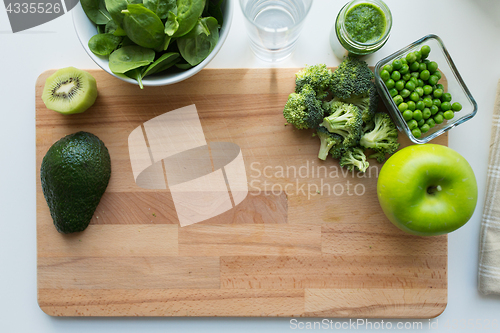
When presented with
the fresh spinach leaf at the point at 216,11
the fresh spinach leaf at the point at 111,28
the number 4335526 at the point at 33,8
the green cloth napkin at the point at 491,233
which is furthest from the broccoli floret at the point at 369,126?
the number 4335526 at the point at 33,8

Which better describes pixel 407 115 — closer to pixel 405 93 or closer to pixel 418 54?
pixel 405 93

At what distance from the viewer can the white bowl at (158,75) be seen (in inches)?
36.1

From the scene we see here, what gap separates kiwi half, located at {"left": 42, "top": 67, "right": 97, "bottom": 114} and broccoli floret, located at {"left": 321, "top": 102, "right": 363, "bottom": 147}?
78 centimetres

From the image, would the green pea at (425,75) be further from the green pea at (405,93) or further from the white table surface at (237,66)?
the white table surface at (237,66)

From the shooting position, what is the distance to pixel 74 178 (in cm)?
100

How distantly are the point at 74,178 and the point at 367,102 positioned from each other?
0.98 m

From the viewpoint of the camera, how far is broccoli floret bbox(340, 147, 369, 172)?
3.43 feet

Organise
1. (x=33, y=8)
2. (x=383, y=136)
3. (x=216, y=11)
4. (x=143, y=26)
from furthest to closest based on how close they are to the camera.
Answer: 1. (x=33, y=8)
2. (x=383, y=136)
3. (x=216, y=11)
4. (x=143, y=26)

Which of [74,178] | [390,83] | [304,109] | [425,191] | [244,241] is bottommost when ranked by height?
[244,241]

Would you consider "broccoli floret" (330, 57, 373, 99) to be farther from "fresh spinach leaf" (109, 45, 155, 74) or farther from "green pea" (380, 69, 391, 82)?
"fresh spinach leaf" (109, 45, 155, 74)

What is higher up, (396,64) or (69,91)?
(396,64)

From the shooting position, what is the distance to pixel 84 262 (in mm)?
1089

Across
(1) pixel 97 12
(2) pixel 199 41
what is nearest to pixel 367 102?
(2) pixel 199 41

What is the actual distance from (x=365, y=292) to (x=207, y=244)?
569 mm
